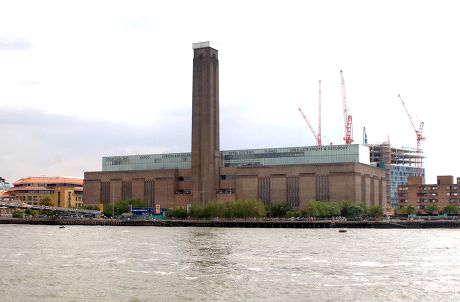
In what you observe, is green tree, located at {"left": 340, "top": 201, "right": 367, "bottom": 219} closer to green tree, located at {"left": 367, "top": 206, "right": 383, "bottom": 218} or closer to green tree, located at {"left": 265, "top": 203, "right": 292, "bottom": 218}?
green tree, located at {"left": 367, "top": 206, "right": 383, "bottom": 218}

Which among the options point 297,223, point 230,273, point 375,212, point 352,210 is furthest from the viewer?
point 375,212

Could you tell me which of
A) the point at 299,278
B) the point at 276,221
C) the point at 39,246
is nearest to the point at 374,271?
the point at 299,278

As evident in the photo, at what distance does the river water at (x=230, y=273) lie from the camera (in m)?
50.7

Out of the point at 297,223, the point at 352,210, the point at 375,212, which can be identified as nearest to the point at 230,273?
the point at 297,223

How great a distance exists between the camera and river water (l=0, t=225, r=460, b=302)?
166ft

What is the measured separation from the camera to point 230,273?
6175 centimetres

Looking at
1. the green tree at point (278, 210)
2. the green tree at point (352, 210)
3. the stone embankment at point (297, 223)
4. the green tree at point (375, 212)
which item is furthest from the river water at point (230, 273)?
the green tree at point (278, 210)

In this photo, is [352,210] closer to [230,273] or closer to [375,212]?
[375,212]

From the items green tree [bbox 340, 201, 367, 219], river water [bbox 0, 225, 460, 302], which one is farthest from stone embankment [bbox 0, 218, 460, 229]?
river water [bbox 0, 225, 460, 302]

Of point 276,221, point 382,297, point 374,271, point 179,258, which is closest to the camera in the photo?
point 382,297

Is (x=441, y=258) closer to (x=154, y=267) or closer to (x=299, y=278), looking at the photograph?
(x=299, y=278)

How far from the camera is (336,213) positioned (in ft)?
585

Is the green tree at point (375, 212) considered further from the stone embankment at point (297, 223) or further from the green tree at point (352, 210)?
the stone embankment at point (297, 223)

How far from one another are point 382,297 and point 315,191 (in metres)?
145
